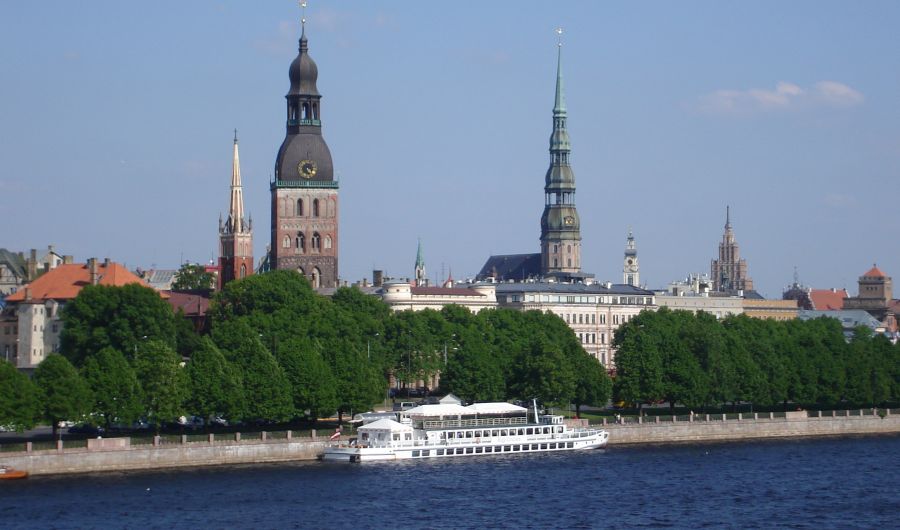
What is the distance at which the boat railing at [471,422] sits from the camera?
427 ft

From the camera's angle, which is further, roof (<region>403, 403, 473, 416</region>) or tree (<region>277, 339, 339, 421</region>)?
roof (<region>403, 403, 473, 416</region>)

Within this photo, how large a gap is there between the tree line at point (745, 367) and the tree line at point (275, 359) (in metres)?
3.52

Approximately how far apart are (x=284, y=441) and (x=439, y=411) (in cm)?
1285

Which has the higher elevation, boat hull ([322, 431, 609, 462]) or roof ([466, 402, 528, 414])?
roof ([466, 402, 528, 414])

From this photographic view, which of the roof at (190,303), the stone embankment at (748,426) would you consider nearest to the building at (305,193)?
the roof at (190,303)

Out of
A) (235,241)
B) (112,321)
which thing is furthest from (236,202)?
(112,321)

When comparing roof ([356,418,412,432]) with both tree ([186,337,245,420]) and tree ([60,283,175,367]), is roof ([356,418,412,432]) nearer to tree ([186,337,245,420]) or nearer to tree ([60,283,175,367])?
tree ([186,337,245,420])

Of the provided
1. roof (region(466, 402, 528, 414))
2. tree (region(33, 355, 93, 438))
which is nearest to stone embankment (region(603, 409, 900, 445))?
roof (region(466, 402, 528, 414))

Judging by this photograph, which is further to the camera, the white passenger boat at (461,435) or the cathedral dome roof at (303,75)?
the cathedral dome roof at (303,75)

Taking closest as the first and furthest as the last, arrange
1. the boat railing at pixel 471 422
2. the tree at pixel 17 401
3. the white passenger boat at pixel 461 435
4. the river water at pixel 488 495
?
the river water at pixel 488 495
the tree at pixel 17 401
the white passenger boat at pixel 461 435
the boat railing at pixel 471 422

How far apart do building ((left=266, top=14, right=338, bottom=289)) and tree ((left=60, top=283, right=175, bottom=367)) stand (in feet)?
144

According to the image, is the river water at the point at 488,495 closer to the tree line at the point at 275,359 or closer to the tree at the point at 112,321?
the tree line at the point at 275,359

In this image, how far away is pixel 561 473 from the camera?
117812mm

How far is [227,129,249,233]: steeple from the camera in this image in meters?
186
